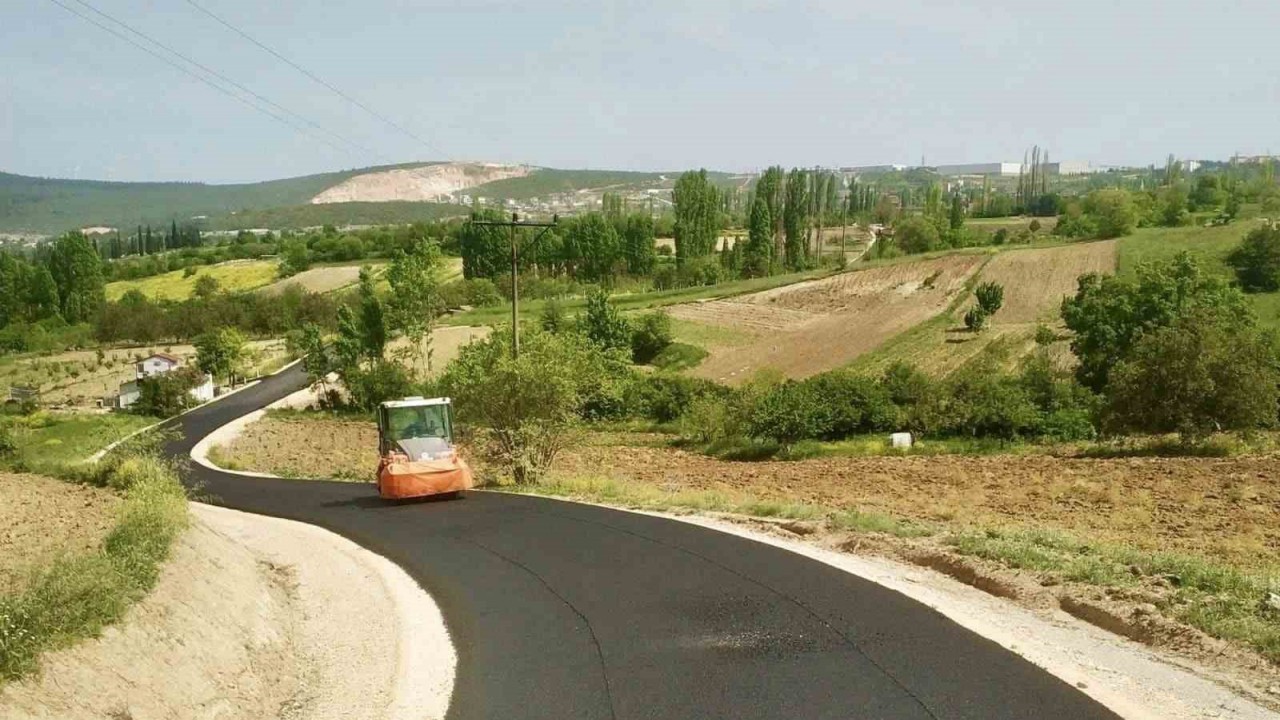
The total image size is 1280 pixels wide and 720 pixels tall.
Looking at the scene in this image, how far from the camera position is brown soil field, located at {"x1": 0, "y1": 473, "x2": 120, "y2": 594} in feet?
34.7

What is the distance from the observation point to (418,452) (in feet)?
82.2

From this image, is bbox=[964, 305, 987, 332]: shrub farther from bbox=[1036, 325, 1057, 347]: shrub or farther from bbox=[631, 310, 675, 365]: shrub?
bbox=[631, 310, 675, 365]: shrub

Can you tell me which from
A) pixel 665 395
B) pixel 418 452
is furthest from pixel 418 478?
pixel 665 395

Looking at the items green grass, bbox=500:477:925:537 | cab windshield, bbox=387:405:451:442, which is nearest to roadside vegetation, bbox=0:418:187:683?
cab windshield, bbox=387:405:451:442

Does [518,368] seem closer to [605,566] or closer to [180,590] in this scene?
[605,566]

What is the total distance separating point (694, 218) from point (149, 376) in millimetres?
83129

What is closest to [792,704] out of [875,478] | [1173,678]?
[1173,678]

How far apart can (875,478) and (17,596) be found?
1118 inches

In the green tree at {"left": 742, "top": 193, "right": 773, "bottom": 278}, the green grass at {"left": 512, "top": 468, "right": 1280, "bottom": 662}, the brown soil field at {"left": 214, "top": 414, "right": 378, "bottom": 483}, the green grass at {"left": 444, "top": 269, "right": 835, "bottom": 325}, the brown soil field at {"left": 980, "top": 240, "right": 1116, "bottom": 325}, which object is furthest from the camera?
the green tree at {"left": 742, "top": 193, "right": 773, "bottom": 278}

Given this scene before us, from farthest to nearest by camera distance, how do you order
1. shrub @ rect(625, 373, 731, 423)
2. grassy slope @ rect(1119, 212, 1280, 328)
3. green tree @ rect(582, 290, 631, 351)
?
green tree @ rect(582, 290, 631, 351)
grassy slope @ rect(1119, 212, 1280, 328)
shrub @ rect(625, 373, 731, 423)

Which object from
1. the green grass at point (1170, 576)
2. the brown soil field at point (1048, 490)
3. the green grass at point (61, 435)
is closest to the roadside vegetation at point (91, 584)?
the green grass at point (1170, 576)

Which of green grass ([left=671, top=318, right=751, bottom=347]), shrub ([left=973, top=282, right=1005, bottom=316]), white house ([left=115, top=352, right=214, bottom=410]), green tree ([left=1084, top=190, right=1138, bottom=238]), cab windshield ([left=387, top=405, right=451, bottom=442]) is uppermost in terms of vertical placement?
green tree ([left=1084, top=190, right=1138, bottom=238])

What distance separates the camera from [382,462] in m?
25.3

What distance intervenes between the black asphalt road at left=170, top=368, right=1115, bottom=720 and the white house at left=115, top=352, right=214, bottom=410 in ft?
229
